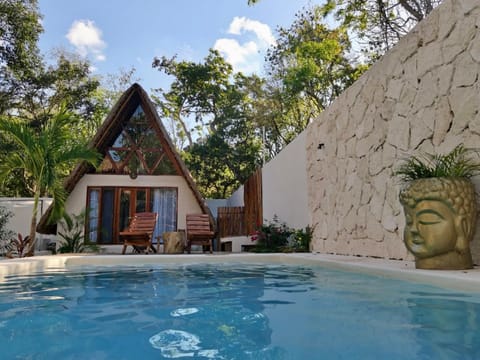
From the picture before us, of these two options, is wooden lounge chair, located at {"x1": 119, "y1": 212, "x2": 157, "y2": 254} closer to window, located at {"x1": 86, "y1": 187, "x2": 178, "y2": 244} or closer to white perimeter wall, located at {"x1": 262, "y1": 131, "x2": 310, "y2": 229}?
window, located at {"x1": 86, "y1": 187, "x2": 178, "y2": 244}

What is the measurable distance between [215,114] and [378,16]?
34.0 feet

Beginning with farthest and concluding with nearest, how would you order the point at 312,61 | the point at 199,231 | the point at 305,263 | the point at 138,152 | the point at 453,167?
the point at 312,61 < the point at 138,152 < the point at 199,231 < the point at 305,263 < the point at 453,167

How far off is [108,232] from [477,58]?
1078 cm

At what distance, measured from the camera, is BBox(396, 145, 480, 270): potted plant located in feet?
12.1

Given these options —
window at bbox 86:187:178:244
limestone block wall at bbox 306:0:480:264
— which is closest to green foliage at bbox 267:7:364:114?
window at bbox 86:187:178:244

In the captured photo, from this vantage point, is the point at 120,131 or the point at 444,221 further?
the point at 120,131

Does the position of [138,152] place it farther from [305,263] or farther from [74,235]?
[305,263]

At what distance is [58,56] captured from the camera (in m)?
18.7

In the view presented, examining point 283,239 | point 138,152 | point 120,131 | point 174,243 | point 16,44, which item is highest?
point 16,44

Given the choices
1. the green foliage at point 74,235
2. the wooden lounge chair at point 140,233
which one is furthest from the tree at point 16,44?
the wooden lounge chair at point 140,233

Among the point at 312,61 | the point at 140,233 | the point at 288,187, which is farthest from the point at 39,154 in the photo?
the point at 312,61

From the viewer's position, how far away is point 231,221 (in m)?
13.4

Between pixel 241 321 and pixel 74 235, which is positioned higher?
pixel 74 235

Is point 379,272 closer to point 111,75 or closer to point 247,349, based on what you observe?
point 247,349
